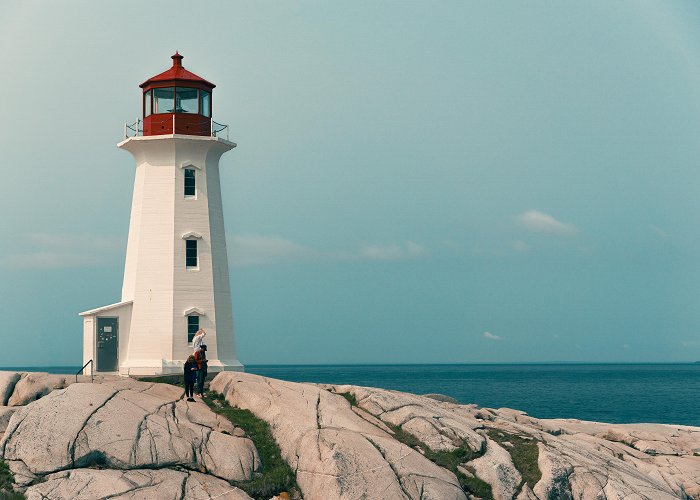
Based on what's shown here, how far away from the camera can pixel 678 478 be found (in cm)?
3562

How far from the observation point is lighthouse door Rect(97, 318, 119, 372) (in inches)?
1521

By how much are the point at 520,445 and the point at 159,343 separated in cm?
1577

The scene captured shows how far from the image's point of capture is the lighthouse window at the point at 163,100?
130 feet

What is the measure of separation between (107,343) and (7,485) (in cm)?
1329

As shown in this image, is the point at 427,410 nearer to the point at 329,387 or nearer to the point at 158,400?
the point at 329,387

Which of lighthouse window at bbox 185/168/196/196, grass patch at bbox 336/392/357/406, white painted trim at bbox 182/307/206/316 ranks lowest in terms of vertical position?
grass patch at bbox 336/392/357/406

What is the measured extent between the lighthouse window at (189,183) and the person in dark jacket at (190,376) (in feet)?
31.6

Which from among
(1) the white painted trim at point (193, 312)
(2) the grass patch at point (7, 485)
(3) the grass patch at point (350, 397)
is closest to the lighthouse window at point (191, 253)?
(1) the white painted trim at point (193, 312)

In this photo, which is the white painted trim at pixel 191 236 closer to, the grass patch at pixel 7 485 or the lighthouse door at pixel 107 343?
the lighthouse door at pixel 107 343

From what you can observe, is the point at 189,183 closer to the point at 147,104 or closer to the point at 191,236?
the point at 191,236

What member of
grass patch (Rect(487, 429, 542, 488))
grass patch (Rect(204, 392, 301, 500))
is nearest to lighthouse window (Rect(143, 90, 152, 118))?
grass patch (Rect(204, 392, 301, 500))

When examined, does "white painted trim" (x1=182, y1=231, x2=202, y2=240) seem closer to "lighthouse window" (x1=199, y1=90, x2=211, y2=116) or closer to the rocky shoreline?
"lighthouse window" (x1=199, y1=90, x2=211, y2=116)

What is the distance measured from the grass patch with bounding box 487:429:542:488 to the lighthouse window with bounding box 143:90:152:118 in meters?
19.9

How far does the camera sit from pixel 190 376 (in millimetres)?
32094
